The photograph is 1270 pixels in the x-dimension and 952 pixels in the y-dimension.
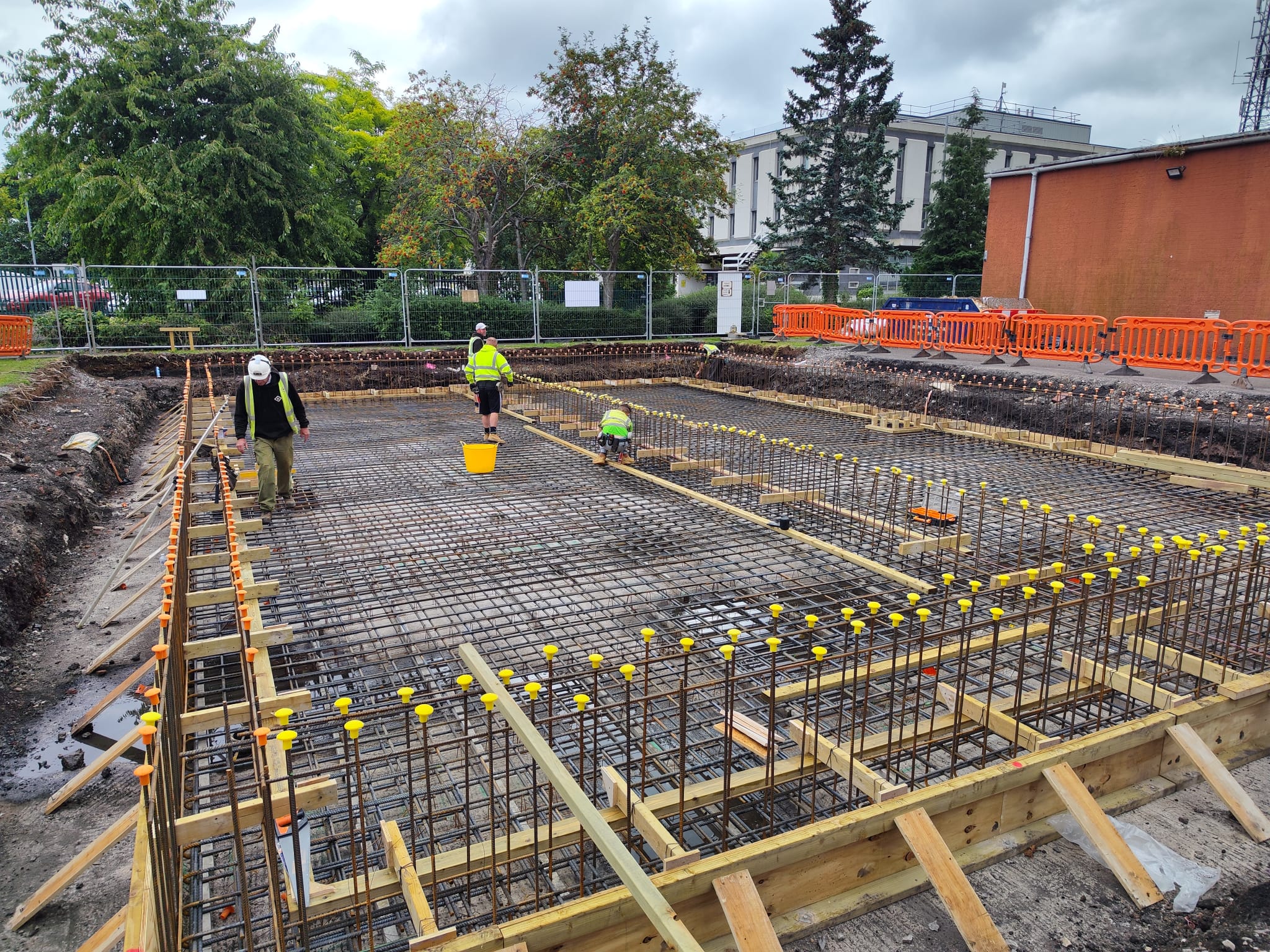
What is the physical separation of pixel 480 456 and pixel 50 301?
13.2 meters

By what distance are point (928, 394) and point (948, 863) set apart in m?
11.2

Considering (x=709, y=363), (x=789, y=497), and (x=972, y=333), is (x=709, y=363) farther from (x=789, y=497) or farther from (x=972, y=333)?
(x=789, y=497)

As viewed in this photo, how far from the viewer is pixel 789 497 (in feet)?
25.2

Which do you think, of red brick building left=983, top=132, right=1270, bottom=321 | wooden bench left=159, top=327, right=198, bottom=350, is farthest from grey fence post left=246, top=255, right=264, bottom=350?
red brick building left=983, top=132, right=1270, bottom=321

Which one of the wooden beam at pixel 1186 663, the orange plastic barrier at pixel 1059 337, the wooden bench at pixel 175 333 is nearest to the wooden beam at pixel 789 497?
the wooden beam at pixel 1186 663

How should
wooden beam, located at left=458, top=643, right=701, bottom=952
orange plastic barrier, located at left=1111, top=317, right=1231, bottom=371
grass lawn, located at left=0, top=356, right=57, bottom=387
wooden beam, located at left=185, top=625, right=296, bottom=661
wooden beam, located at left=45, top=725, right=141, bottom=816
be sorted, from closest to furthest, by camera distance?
wooden beam, located at left=458, top=643, right=701, bottom=952 < wooden beam, located at left=45, top=725, right=141, bottom=816 < wooden beam, located at left=185, top=625, right=296, bottom=661 < grass lawn, located at left=0, top=356, right=57, bottom=387 < orange plastic barrier, located at left=1111, top=317, right=1231, bottom=371

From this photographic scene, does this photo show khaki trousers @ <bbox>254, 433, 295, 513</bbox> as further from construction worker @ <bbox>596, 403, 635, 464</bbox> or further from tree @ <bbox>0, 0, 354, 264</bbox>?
tree @ <bbox>0, 0, 354, 264</bbox>

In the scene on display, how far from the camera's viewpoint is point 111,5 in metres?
21.1

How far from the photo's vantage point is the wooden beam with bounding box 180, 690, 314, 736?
3.60 meters

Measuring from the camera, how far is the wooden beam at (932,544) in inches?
242

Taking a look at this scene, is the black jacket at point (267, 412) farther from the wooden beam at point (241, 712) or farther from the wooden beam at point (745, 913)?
the wooden beam at point (745, 913)

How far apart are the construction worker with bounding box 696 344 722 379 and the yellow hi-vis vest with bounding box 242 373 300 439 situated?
11777 mm

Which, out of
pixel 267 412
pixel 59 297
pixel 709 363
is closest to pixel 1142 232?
pixel 709 363

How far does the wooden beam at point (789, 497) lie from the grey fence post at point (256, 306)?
44.7 ft
